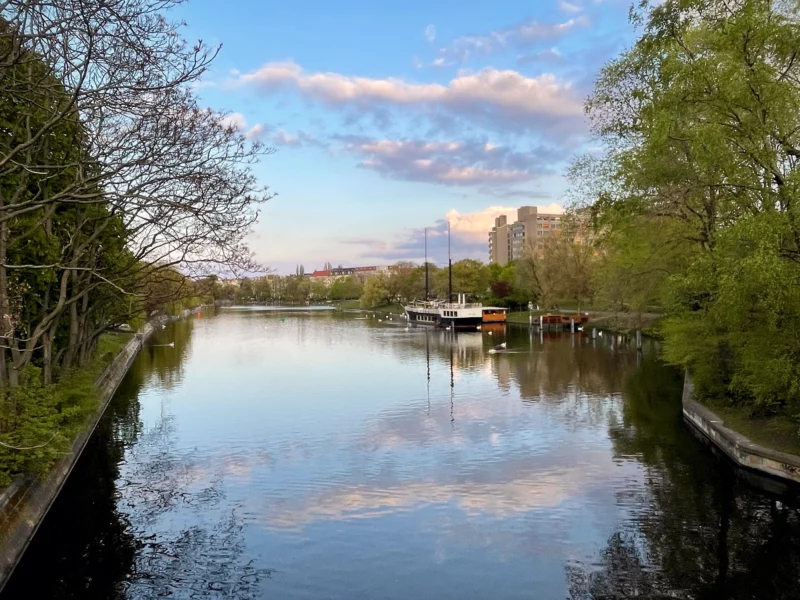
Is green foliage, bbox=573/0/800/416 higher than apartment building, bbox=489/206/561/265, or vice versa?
apartment building, bbox=489/206/561/265

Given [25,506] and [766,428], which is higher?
[766,428]

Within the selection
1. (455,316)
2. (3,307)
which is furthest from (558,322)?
(3,307)

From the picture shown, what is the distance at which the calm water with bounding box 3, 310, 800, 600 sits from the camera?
1163 cm

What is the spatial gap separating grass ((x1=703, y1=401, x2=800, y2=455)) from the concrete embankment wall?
0.79 ft

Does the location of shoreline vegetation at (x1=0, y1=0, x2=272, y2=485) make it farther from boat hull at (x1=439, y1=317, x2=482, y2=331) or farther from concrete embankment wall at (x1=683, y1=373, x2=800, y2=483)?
boat hull at (x1=439, y1=317, x2=482, y2=331)

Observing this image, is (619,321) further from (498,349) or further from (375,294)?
(375,294)

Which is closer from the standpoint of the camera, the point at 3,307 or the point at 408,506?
the point at 3,307

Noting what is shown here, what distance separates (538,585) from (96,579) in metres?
7.98

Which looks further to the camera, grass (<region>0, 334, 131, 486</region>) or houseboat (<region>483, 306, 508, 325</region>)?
houseboat (<region>483, 306, 508, 325</region>)

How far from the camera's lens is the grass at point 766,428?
659 inches

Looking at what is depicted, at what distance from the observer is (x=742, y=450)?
17.2 meters

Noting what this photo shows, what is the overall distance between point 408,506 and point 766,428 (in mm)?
10746

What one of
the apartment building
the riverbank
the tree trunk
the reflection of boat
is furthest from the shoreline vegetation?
the apartment building

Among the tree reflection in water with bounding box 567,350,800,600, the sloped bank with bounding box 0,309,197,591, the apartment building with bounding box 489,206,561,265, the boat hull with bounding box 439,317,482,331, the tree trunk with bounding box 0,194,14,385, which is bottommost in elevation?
the tree reflection in water with bounding box 567,350,800,600
